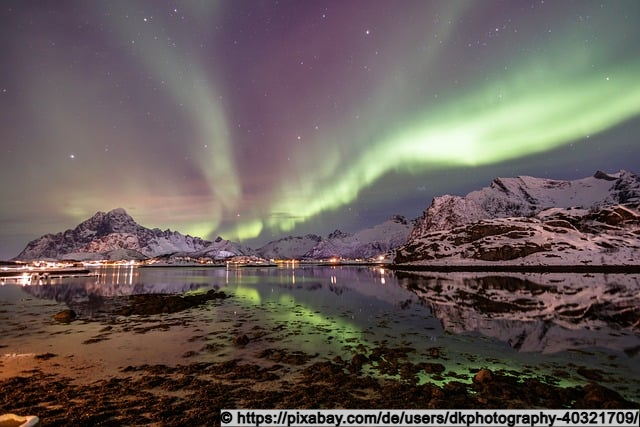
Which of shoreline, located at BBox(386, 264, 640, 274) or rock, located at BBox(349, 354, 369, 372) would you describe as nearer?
rock, located at BBox(349, 354, 369, 372)

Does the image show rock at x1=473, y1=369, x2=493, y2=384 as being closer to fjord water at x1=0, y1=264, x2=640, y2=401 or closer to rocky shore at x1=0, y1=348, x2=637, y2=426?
rocky shore at x1=0, y1=348, x2=637, y2=426

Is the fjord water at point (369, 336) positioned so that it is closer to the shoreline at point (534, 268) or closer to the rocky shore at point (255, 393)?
the rocky shore at point (255, 393)

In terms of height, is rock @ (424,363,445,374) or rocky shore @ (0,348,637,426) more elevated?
rocky shore @ (0,348,637,426)

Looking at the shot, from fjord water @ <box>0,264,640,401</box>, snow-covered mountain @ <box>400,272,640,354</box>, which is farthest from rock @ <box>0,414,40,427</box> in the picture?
snow-covered mountain @ <box>400,272,640,354</box>

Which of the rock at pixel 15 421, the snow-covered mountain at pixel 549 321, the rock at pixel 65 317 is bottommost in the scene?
the snow-covered mountain at pixel 549 321

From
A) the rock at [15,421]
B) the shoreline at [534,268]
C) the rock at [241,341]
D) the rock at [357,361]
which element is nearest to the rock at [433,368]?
the rock at [357,361]

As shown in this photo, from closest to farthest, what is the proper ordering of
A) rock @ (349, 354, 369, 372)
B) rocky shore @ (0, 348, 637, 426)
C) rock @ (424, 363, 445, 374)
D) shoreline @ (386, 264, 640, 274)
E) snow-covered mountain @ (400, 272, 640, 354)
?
1. rocky shore @ (0, 348, 637, 426)
2. rock @ (424, 363, 445, 374)
3. rock @ (349, 354, 369, 372)
4. snow-covered mountain @ (400, 272, 640, 354)
5. shoreline @ (386, 264, 640, 274)

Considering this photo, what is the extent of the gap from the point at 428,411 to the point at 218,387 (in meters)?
9.16

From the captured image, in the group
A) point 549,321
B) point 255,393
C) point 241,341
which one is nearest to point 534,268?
point 549,321

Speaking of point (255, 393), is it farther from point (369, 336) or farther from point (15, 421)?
point (369, 336)

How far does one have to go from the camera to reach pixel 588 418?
11570 mm

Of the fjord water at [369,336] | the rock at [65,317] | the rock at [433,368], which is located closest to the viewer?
the rock at [433,368]

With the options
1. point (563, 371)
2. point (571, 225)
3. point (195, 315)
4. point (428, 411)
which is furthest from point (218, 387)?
point (571, 225)

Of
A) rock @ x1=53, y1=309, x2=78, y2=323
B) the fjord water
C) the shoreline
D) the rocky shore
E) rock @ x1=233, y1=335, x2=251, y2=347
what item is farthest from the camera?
the shoreline
